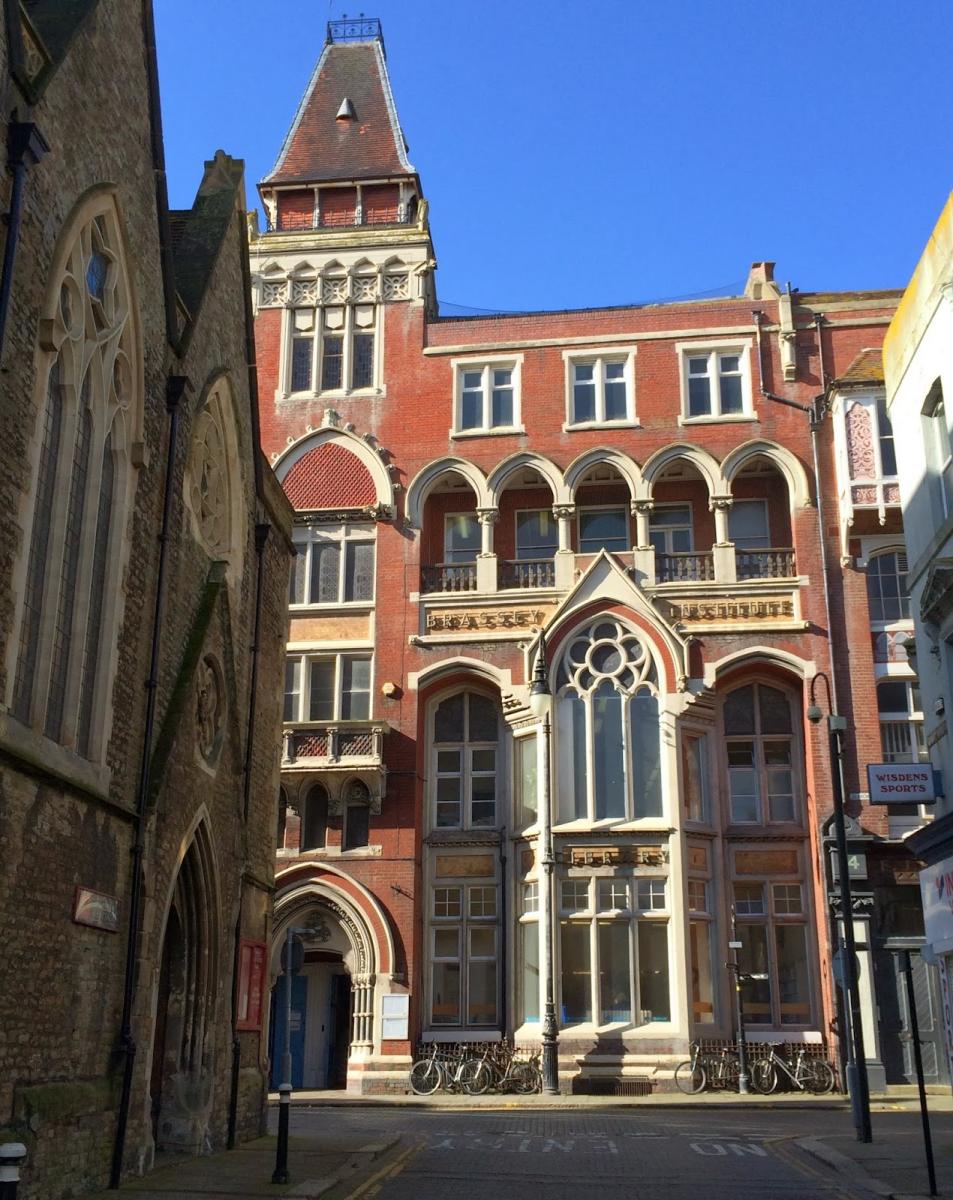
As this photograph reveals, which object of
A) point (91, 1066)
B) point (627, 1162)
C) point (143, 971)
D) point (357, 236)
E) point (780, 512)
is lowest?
point (627, 1162)

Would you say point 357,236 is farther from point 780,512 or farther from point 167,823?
point 167,823

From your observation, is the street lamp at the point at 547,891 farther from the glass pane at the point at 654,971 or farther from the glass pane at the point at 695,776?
the glass pane at the point at 695,776

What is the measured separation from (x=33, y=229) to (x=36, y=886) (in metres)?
5.55

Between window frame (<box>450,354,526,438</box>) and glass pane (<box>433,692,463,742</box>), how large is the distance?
6753 mm

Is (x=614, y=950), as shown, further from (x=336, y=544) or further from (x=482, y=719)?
(x=336, y=544)

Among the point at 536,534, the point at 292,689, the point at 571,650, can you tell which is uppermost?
the point at 536,534

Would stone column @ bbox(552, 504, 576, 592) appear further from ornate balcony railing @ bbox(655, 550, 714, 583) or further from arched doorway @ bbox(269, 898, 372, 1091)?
arched doorway @ bbox(269, 898, 372, 1091)

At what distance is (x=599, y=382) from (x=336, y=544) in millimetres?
7836

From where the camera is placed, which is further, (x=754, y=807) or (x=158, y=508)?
(x=754, y=807)

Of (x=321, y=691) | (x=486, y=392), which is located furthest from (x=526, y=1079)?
(x=486, y=392)

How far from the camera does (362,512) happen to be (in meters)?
33.0

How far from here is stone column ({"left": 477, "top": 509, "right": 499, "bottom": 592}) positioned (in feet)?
105

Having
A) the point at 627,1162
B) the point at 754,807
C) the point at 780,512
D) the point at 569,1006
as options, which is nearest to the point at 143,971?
the point at 627,1162

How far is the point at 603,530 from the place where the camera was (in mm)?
33531
